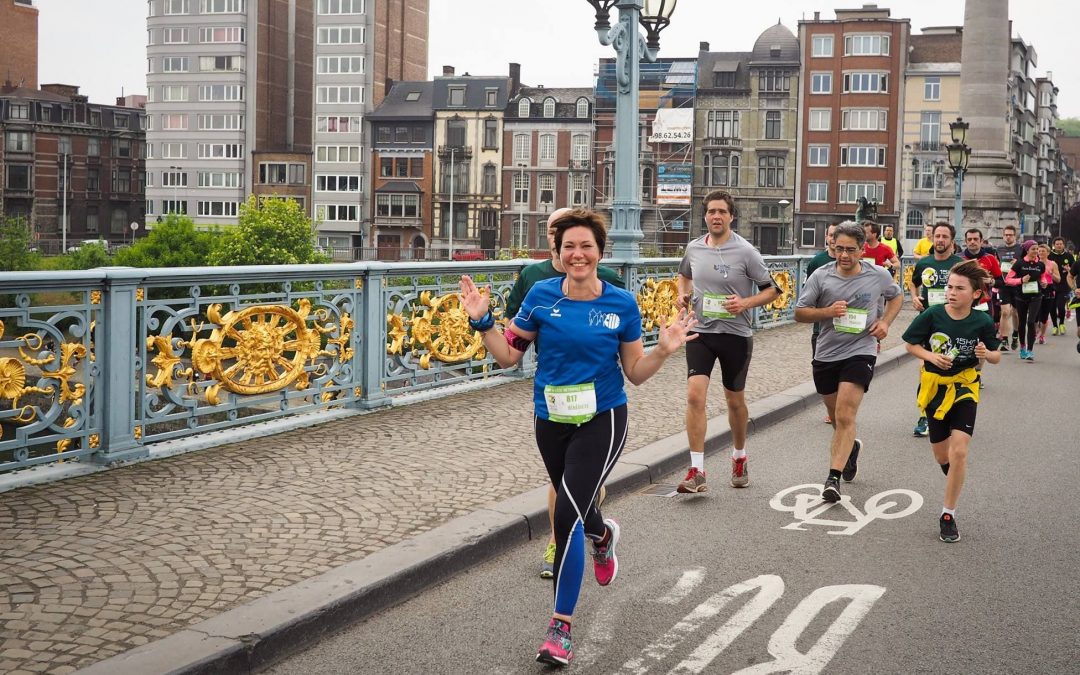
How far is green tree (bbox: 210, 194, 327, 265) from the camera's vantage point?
8181cm

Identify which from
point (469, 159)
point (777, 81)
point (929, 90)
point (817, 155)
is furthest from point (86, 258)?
point (929, 90)

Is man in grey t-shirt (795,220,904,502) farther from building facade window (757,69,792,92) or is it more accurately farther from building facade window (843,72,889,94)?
building facade window (757,69,792,92)

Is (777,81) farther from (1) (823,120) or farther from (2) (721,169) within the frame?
(2) (721,169)

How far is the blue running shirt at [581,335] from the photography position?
5.16 m

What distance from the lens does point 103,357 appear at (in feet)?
25.9

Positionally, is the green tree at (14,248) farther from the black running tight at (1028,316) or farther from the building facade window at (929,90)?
the black running tight at (1028,316)

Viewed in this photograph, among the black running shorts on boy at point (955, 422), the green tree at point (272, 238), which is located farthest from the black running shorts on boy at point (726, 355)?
the green tree at point (272, 238)

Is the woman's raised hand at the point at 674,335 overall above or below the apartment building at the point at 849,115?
below

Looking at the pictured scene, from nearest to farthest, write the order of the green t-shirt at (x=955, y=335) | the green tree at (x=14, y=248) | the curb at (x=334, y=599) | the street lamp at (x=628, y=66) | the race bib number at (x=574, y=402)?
the curb at (x=334, y=599), the race bib number at (x=574, y=402), the green t-shirt at (x=955, y=335), the street lamp at (x=628, y=66), the green tree at (x=14, y=248)

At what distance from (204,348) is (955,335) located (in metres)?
5.19

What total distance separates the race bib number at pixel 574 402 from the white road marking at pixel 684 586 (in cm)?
118

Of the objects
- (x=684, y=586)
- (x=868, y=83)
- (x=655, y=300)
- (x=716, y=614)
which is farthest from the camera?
(x=868, y=83)

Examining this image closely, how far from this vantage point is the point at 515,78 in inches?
3920

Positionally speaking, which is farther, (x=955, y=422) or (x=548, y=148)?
(x=548, y=148)
